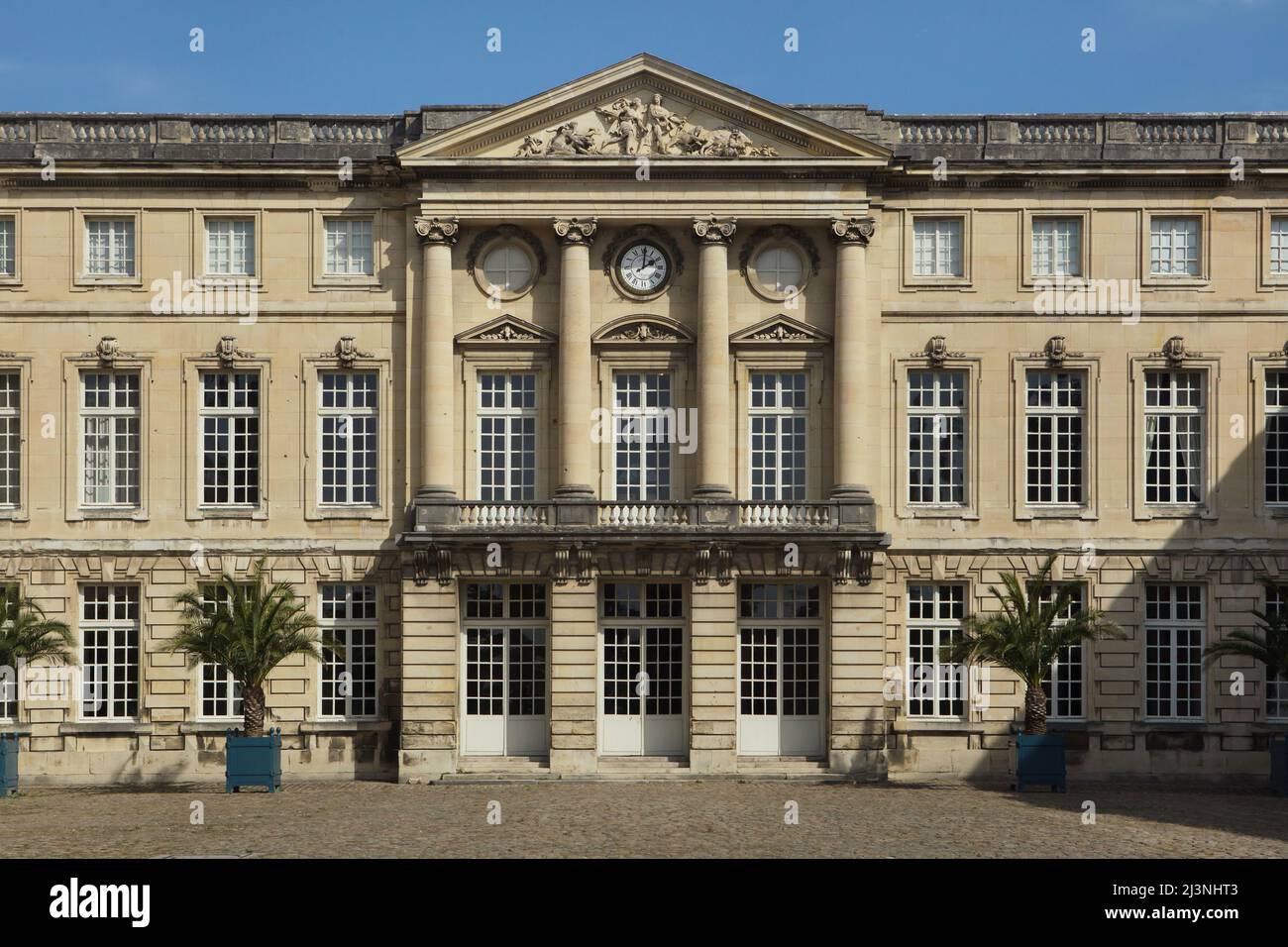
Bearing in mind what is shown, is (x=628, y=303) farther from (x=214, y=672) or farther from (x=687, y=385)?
(x=214, y=672)

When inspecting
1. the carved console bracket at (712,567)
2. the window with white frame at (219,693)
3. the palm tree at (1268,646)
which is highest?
the carved console bracket at (712,567)

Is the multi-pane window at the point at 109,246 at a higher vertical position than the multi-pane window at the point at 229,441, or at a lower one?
higher

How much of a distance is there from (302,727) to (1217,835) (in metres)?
18.8

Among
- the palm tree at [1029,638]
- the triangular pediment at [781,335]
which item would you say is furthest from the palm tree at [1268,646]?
the triangular pediment at [781,335]

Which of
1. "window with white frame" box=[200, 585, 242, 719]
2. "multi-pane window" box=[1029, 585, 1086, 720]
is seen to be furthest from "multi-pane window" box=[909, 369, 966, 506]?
"window with white frame" box=[200, 585, 242, 719]

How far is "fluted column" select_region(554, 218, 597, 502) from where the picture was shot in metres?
35.7

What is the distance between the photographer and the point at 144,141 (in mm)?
36750

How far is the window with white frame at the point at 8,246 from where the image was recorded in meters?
36.8

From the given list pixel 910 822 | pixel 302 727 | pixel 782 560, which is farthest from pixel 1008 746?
pixel 302 727

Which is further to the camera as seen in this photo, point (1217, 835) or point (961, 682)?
point (961, 682)

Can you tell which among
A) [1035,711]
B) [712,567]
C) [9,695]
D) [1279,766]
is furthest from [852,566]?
[9,695]

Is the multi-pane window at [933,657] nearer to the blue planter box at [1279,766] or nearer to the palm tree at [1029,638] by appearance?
the palm tree at [1029,638]

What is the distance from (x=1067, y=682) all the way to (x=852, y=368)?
8205mm

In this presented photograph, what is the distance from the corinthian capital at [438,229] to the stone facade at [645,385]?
0.08 meters
